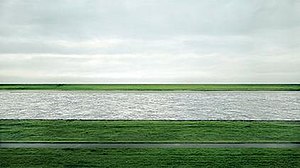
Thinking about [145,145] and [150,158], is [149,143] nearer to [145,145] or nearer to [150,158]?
[145,145]

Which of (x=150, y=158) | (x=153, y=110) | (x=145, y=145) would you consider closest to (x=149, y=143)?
(x=145, y=145)

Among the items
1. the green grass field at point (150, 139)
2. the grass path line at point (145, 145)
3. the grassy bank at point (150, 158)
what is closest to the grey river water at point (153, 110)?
the green grass field at point (150, 139)

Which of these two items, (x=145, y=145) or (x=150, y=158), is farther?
(x=145, y=145)

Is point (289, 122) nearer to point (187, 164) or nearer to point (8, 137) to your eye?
point (187, 164)

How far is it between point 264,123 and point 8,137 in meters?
7.14

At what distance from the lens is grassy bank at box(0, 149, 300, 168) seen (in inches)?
233

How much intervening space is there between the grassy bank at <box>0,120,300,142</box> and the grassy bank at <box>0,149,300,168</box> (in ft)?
Answer: 4.39

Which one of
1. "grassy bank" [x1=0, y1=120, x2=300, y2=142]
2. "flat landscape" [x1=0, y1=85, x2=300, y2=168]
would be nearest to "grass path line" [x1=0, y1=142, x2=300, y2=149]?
"flat landscape" [x1=0, y1=85, x2=300, y2=168]

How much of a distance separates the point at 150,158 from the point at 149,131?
10.7 ft

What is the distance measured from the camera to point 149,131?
955 centimetres

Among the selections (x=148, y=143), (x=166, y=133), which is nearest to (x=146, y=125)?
(x=166, y=133)

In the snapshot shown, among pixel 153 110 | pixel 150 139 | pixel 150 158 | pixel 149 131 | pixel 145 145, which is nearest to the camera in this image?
pixel 150 158

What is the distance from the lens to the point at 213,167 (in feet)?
18.9

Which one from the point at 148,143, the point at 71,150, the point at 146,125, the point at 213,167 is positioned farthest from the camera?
the point at 146,125
